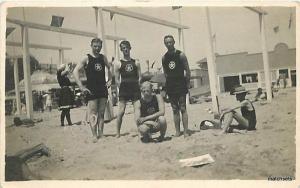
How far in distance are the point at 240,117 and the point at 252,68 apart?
0.27 m

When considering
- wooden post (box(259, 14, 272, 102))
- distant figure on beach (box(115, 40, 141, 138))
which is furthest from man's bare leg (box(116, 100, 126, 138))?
wooden post (box(259, 14, 272, 102))

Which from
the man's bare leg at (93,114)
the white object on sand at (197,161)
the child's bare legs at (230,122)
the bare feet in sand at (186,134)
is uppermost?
the man's bare leg at (93,114)

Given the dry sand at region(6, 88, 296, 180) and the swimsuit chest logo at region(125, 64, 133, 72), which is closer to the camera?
the dry sand at region(6, 88, 296, 180)

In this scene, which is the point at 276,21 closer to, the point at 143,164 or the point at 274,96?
the point at 274,96

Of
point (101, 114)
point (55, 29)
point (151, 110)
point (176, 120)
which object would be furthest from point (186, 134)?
point (55, 29)

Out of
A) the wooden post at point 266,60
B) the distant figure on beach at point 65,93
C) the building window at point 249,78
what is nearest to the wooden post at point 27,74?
the distant figure on beach at point 65,93

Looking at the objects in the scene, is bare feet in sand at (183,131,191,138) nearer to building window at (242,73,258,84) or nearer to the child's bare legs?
the child's bare legs

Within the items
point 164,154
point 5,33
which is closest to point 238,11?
point 164,154

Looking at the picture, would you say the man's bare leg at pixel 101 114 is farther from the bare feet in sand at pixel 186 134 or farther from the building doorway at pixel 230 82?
the building doorway at pixel 230 82

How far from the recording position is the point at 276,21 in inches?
81.7

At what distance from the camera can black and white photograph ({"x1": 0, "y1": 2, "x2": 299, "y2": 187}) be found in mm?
2070

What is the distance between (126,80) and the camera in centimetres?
210

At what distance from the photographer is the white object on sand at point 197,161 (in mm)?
2014

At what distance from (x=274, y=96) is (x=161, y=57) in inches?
25.5
